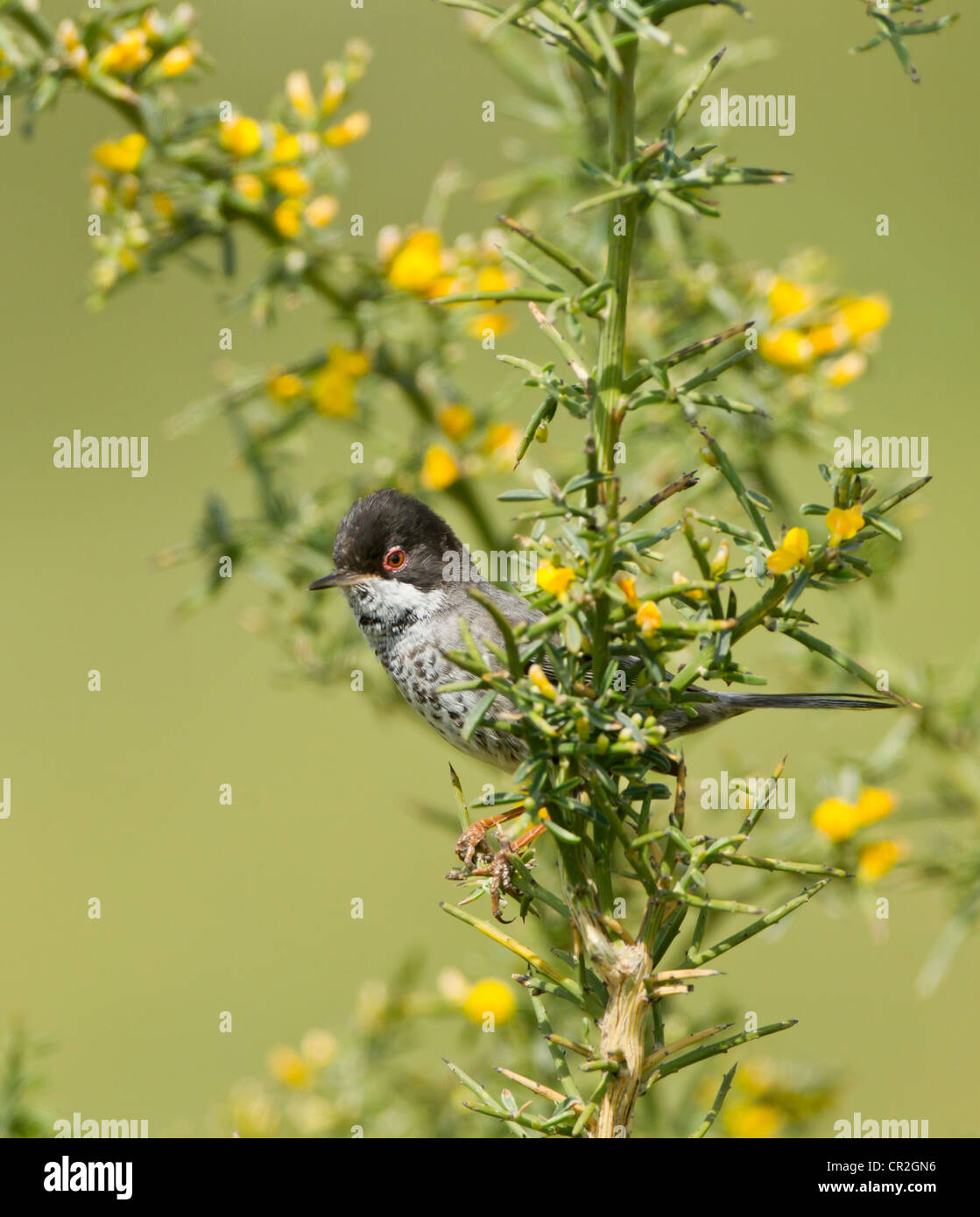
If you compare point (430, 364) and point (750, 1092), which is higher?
point (430, 364)

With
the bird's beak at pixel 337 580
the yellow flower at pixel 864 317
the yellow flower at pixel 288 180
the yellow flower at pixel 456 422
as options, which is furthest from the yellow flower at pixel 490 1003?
the yellow flower at pixel 288 180

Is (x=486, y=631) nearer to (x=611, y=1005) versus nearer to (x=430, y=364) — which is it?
(x=430, y=364)

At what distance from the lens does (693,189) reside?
1.06 m

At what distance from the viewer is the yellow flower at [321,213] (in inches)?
94.3

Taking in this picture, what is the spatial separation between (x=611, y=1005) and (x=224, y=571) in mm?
1551

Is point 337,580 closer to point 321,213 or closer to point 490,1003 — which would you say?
point 321,213

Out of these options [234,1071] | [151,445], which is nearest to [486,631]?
[234,1071]

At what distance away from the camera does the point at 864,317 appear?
8.00 ft

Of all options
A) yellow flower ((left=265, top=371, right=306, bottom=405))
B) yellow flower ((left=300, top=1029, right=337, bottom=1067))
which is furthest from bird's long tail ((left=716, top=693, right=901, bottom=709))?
yellow flower ((left=300, top=1029, right=337, bottom=1067))

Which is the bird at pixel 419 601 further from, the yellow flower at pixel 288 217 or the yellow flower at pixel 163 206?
the yellow flower at pixel 163 206

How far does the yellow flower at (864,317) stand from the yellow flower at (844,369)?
5 cm

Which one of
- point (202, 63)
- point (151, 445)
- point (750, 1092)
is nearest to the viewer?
point (202, 63)

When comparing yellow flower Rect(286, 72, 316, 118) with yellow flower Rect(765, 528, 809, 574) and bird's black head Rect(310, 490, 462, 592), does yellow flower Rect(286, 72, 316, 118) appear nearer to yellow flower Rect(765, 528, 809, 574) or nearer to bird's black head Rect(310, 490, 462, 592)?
bird's black head Rect(310, 490, 462, 592)

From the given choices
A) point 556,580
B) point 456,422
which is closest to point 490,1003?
point 456,422
